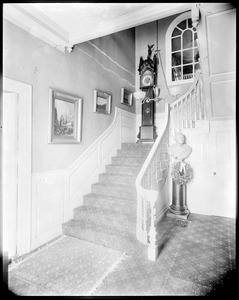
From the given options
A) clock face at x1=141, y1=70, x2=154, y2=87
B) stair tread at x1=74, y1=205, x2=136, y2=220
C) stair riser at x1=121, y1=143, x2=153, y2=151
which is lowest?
stair tread at x1=74, y1=205, x2=136, y2=220

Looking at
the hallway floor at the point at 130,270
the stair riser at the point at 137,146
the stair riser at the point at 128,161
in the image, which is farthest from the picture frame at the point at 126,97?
the hallway floor at the point at 130,270

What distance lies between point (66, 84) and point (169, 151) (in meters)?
2.57

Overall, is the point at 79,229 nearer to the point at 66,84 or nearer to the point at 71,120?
the point at 71,120

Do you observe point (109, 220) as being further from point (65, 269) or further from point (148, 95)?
point (148, 95)

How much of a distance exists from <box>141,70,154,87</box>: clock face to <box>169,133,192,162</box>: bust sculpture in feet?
6.39

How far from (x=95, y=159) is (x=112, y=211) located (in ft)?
4.11

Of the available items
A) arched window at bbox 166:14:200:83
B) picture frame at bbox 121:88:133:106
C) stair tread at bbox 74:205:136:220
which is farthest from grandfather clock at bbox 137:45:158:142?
stair tread at bbox 74:205:136:220

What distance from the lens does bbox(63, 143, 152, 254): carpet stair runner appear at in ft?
9.91

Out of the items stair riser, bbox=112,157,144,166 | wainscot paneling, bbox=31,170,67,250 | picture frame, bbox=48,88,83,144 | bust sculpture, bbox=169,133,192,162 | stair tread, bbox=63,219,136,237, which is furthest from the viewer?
stair riser, bbox=112,157,144,166

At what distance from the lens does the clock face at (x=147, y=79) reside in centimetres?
547

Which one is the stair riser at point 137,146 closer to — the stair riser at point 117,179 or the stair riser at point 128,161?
the stair riser at point 128,161

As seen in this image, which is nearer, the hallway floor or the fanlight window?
the hallway floor

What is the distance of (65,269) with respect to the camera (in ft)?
7.99

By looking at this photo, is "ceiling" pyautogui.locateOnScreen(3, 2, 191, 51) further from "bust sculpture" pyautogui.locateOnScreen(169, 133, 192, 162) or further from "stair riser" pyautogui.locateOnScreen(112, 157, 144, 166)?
"stair riser" pyautogui.locateOnScreen(112, 157, 144, 166)
